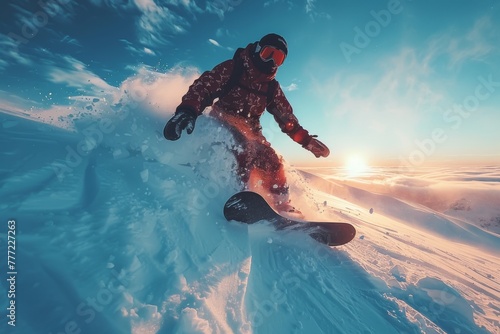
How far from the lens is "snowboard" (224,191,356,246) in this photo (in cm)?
223

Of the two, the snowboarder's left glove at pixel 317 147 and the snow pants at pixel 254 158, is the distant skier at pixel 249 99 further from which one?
the snowboarder's left glove at pixel 317 147

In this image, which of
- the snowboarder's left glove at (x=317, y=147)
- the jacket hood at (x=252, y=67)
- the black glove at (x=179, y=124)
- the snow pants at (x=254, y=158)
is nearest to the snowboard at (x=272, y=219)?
the snow pants at (x=254, y=158)

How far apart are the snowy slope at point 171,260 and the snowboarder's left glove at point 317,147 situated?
1.24 meters

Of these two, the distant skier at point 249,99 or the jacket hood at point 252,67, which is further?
the jacket hood at point 252,67

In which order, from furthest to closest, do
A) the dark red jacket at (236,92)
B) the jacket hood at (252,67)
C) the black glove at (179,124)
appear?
1. the jacket hood at (252,67)
2. the dark red jacket at (236,92)
3. the black glove at (179,124)

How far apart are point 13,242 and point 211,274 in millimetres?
1072

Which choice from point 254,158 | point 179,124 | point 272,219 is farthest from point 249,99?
point 272,219

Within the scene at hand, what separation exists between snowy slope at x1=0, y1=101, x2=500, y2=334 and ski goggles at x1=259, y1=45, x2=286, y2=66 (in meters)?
1.28

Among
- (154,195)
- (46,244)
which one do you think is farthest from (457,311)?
(46,244)

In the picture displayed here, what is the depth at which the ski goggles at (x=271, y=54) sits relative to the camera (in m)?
3.25

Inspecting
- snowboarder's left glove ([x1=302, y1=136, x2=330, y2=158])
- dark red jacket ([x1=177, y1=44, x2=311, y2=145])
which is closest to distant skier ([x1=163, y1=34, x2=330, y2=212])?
dark red jacket ([x1=177, y1=44, x2=311, y2=145])

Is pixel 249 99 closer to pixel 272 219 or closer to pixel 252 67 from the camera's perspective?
pixel 252 67

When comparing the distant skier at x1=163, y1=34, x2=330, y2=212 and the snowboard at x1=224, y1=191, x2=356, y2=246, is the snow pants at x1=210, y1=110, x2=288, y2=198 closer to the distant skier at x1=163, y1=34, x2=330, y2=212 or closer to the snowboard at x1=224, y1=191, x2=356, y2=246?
the distant skier at x1=163, y1=34, x2=330, y2=212

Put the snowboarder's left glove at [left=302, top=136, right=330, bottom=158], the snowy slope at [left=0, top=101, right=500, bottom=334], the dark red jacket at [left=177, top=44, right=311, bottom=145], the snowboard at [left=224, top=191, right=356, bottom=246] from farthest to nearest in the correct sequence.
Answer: the snowboarder's left glove at [left=302, top=136, right=330, bottom=158] → the dark red jacket at [left=177, top=44, right=311, bottom=145] → the snowboard at [left=224, top=191, right=356, bottom=246] → the snowy slope at [left=0, top=101, right=500, bottom=334]
